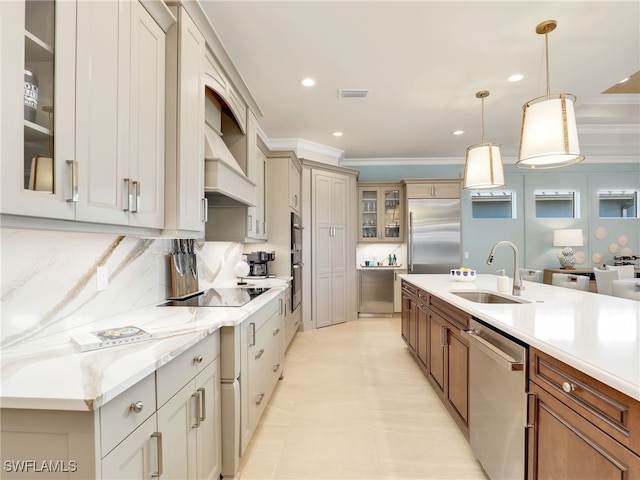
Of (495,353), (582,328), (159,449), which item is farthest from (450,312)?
(159,449)

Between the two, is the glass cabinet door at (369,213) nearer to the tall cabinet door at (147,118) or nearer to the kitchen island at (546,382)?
the kitchen island at (546,382)

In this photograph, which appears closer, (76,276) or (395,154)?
(76,276)

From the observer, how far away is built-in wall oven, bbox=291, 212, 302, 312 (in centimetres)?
425

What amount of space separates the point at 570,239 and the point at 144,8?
672 cm

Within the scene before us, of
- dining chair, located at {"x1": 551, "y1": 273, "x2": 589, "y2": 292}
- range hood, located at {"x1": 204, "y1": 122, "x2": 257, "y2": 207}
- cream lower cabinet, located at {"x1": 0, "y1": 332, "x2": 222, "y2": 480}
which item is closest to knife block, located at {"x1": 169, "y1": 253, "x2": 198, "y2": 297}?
range hood, located at {"x1": 204, "y1": 122, "x2": 257, "y2": 207}

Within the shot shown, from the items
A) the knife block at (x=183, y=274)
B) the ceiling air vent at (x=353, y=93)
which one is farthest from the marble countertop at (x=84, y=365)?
the ceiling air vent at (x=353, y=93)

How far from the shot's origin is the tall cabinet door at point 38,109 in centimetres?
83

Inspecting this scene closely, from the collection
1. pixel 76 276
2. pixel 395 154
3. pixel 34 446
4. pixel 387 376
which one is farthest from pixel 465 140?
pixel 34 446

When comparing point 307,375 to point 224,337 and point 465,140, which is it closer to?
point 224,337

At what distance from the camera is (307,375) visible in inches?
125

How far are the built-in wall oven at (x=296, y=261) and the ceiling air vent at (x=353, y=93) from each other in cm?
160

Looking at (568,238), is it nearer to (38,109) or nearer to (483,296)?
(483,296)

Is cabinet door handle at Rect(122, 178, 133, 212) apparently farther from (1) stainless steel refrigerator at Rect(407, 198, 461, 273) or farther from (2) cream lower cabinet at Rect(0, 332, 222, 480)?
(1) stainless steel refrigerator at Rect(407, 198, 461, 273)

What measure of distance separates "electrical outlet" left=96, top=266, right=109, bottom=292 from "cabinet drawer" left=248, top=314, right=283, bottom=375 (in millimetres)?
873
